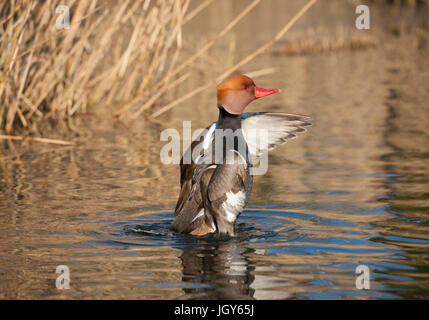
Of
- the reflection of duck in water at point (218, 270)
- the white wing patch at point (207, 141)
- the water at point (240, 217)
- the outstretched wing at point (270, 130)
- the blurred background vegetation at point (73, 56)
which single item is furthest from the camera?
the blurred background vegetation at point (73, 56)

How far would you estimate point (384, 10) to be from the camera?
3269cm

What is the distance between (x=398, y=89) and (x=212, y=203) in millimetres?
10314

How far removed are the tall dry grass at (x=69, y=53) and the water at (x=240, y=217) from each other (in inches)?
23.9

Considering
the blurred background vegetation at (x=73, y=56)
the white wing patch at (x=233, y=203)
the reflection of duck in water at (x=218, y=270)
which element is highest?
the blurred background vegetation at (x=73, y=56)

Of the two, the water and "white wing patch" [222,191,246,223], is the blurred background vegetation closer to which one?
the water

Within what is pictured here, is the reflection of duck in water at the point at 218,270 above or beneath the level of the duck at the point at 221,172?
beneath

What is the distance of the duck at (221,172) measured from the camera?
570 centimetres

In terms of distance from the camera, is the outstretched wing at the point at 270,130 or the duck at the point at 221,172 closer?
the duck at the point at 221,172

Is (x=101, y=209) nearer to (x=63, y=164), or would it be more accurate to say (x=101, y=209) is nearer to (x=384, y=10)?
(x=63, y=164)

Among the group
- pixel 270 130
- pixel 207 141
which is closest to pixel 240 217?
pixel 270 130

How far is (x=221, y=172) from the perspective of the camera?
5.70 m

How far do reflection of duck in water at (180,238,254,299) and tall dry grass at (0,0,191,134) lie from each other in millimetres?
4274

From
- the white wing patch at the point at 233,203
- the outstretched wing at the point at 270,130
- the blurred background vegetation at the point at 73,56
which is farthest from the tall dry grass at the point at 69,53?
the white wing patch at the point at 233,203

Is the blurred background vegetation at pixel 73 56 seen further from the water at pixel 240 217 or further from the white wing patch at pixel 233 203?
the white wing patch at pixel 233 203
